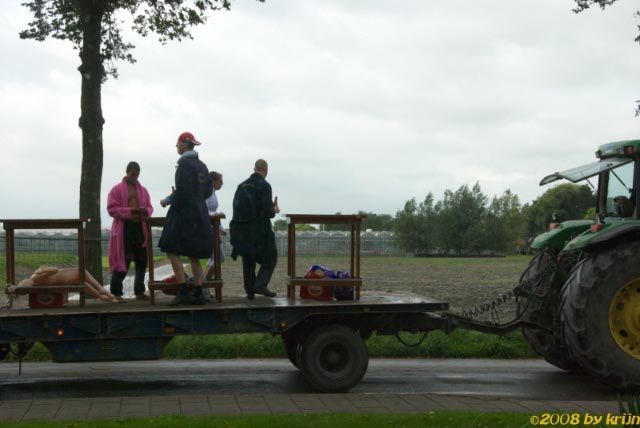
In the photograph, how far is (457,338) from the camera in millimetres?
12750

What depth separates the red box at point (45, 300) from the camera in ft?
29.5

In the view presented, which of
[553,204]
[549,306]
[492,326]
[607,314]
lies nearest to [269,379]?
[492,326]

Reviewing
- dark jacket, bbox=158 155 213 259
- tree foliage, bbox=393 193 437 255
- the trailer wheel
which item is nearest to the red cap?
dark jacket, bbox=158 155 213 259

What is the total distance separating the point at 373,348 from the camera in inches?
483

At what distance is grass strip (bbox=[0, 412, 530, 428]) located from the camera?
6578mm

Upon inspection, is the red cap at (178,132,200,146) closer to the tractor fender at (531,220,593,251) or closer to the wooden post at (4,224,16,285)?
the wooden post at (4,224,16,285)

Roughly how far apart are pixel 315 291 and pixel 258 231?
3.58 ft

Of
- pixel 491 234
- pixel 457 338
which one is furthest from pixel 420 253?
pixel 457 338

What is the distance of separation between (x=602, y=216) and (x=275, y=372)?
15.6 feet

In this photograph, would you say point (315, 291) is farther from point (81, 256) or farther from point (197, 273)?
point (81, 256)

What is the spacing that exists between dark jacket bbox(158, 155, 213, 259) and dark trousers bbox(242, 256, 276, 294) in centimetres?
74

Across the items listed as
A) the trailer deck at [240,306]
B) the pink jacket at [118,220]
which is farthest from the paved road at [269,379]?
the pink jacket at [118,220]

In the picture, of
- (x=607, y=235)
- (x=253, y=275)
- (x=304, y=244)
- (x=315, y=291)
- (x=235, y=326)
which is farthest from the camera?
(x=304, y=244)

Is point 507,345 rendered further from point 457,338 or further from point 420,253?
point 420,253
